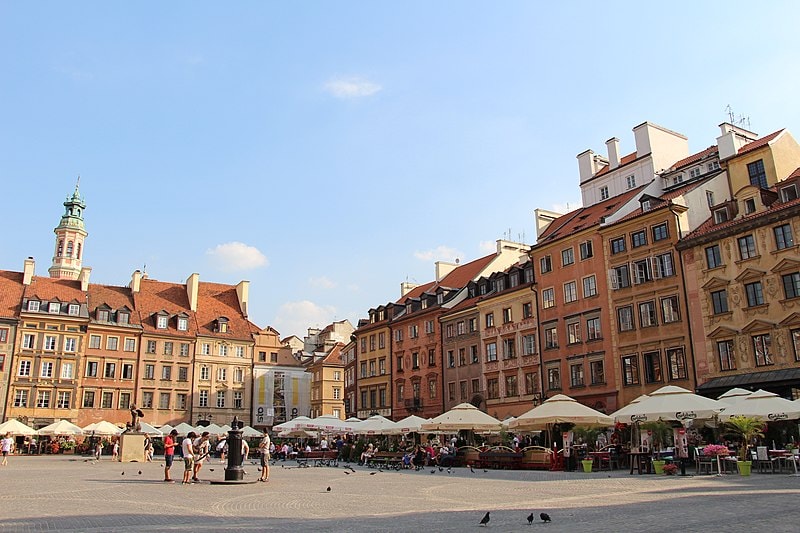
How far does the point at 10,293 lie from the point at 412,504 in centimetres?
5564

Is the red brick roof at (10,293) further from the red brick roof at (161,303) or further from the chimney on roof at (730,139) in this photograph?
the chimney on roof at (730,139)

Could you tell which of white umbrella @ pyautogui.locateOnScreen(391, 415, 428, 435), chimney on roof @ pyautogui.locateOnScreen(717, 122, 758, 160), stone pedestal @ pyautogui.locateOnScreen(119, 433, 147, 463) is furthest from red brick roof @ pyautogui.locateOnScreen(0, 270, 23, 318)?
chimney on roof @ pyautogui.locateOnScreen(717, 122, 758, 160)

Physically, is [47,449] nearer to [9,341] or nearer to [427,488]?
[9,341]

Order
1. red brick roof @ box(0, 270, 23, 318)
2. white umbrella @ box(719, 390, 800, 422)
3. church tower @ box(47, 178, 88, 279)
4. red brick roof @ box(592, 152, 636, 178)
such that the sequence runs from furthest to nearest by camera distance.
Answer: church tower @ box(47, 178, 88, 279) → red brick roof @ box(0, 270, 23, 318) → red brick roof @ box(592, 152, 636, 178) → white umbrella @ box(719, 390, 800, 422)

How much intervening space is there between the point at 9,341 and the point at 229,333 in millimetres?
18853

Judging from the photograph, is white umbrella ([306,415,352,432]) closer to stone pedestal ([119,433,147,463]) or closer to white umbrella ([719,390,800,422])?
stone pedestal ([119,433,147,463])

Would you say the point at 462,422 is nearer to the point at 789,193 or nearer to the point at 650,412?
the point at 650,412

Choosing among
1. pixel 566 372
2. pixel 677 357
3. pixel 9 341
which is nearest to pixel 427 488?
pixel 677 357

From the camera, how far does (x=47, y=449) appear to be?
54.7 meters

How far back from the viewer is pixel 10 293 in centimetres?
5934

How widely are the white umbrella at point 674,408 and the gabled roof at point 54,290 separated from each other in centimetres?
5224

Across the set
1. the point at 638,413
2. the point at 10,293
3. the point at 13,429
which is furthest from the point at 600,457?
the point at 10,293

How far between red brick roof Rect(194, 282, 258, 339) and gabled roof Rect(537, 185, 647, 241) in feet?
114

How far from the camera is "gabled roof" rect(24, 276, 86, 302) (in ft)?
196
